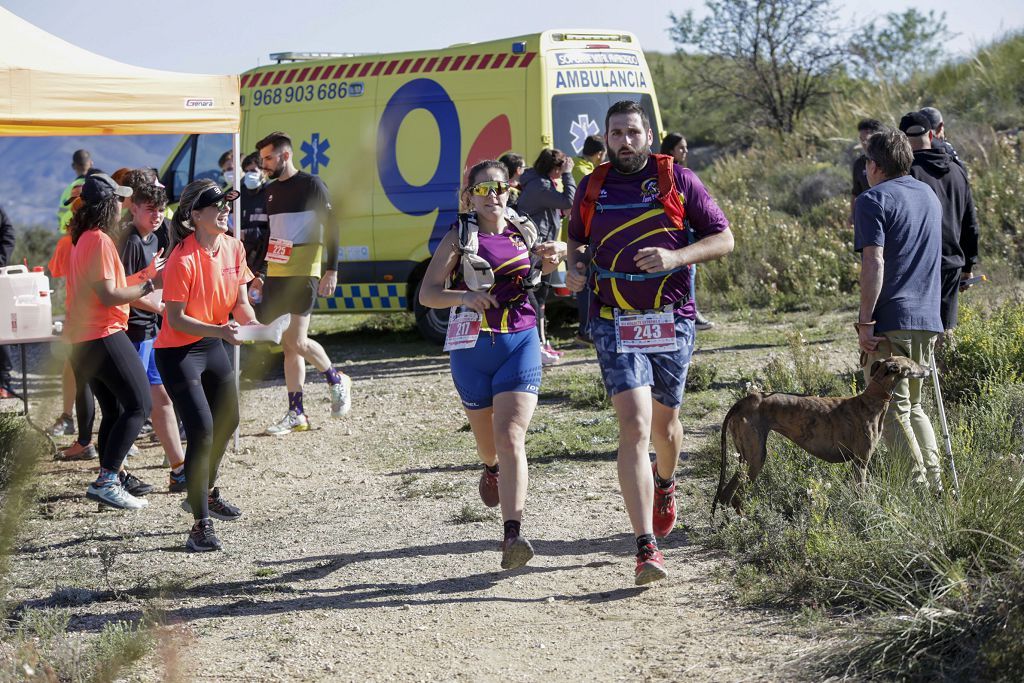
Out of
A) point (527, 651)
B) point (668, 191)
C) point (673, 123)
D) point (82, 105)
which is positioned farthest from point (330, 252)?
point (673, 123)

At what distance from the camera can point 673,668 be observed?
389cm

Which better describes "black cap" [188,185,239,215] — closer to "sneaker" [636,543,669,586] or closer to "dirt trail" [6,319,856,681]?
"dirt trail" [6,319,856,681]

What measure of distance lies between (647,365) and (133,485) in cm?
366

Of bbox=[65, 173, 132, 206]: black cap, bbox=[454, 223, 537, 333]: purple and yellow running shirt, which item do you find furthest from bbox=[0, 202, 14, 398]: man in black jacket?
bbox=[454, 223, 537, 333]: purple and yellow running shirt

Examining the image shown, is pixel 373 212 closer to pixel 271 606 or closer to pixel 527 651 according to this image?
pixel 271 606

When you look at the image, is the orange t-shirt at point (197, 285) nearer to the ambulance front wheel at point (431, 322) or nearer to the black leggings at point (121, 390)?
the black leggings at point (121, 390)

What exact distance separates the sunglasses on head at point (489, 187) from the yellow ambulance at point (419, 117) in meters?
5.39

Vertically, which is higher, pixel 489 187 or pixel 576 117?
pixel 576 117

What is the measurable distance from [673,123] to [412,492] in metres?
23.3

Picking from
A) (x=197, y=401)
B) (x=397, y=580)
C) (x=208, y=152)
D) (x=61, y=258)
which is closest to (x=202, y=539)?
(x=197, y=401)

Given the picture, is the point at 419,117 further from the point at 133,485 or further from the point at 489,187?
the point at 489,187

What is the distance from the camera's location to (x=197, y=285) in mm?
5656

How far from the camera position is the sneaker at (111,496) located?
6.42m

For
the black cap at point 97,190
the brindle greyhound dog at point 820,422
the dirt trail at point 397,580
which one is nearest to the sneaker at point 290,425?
the dirt trail at point 397,580
